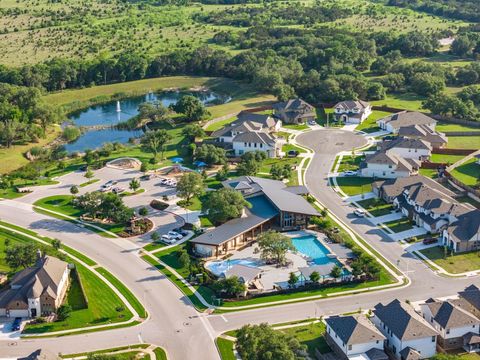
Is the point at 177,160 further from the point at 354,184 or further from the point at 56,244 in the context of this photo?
the point at 56,244

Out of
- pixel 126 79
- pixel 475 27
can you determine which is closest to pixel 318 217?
pixel 126 79

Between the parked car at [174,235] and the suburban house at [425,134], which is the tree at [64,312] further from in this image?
the suburban house at [425,134]

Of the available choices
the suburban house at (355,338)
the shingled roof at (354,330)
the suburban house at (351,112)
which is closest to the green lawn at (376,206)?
the shingled roof at (354,330)

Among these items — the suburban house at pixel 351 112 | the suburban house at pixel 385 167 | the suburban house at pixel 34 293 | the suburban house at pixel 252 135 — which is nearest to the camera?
the suburban house at pixel 34 293

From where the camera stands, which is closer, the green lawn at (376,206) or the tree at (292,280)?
the tree at (292,280)

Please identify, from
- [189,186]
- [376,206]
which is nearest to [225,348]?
[189,186]

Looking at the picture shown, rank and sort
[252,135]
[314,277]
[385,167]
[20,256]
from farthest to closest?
[252,135]
[385,167]
[20,256]
[314,277]
